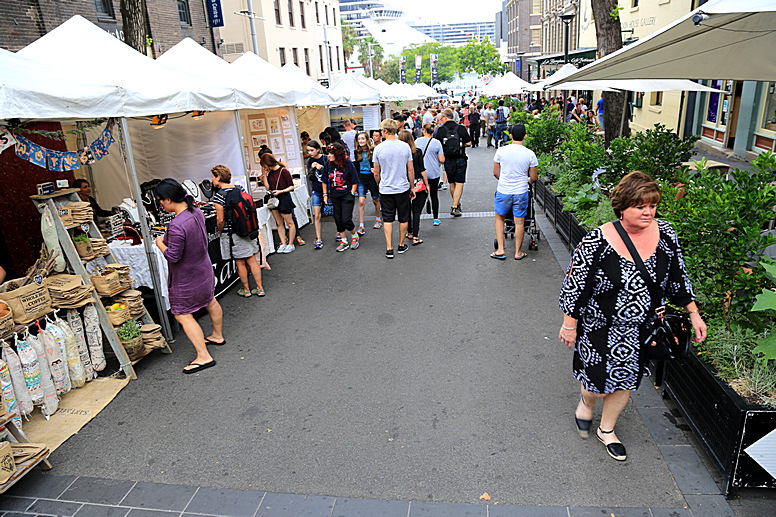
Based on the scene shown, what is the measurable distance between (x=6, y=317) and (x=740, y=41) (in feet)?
18.6

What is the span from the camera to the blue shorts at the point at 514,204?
705cm

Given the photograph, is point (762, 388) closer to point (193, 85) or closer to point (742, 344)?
point (742, 344)

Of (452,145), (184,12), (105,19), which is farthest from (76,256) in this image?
(184,12)

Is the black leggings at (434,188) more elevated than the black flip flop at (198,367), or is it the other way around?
the black leggings at (434,188)

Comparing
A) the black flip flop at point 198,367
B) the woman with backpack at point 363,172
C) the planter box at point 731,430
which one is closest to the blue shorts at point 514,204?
the woman with backpack at point 363,172

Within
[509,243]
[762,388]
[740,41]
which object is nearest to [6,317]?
[762,388]

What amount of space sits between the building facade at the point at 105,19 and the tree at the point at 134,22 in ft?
4.16

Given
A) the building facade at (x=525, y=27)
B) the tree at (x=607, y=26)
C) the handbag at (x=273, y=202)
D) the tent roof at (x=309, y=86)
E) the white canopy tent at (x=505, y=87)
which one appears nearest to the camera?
the handbag at (x=273, y=202)

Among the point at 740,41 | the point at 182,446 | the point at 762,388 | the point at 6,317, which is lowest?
the point at 182,446

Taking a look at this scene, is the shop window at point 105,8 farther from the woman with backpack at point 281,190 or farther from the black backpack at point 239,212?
the black backpack at point 239,212

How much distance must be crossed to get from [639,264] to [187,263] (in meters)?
3.69

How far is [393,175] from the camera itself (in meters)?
7.64

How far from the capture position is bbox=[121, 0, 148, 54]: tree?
7930 mm

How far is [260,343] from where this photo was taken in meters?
5.39
